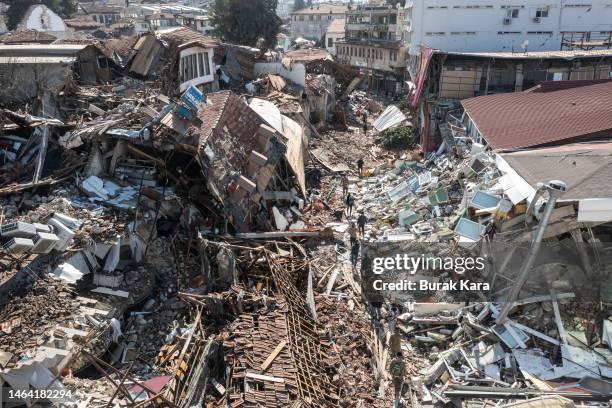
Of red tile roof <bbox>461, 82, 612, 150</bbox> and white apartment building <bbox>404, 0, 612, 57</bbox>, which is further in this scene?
white apartment building <bbox>404, 0, 612, 57</bbox>

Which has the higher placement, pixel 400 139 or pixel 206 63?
pixel 206 63

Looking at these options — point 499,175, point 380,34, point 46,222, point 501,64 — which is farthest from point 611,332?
point 380,34

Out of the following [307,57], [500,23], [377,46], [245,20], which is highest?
[245,20]

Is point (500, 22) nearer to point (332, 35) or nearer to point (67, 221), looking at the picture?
point (332, 35)

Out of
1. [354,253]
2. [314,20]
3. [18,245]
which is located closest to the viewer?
[18,245]

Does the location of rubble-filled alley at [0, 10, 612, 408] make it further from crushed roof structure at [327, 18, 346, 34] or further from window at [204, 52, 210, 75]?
crushed roof structure at [327, 18, 346, 34]

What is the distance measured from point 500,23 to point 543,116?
17194 mm

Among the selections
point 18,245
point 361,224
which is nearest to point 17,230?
point 18,245

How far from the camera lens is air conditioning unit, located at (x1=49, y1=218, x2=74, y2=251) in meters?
10.1

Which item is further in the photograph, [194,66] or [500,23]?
[500,23]

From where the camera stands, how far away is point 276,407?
7562 mm

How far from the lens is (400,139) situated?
2242 centimetres

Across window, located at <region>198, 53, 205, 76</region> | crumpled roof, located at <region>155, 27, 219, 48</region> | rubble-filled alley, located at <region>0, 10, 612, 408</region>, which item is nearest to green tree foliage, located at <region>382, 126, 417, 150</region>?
rubble-filled alley, located at <region>0, 10, 612, 408</region>

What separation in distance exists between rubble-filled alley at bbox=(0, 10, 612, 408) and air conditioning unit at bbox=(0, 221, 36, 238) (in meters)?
0.03
